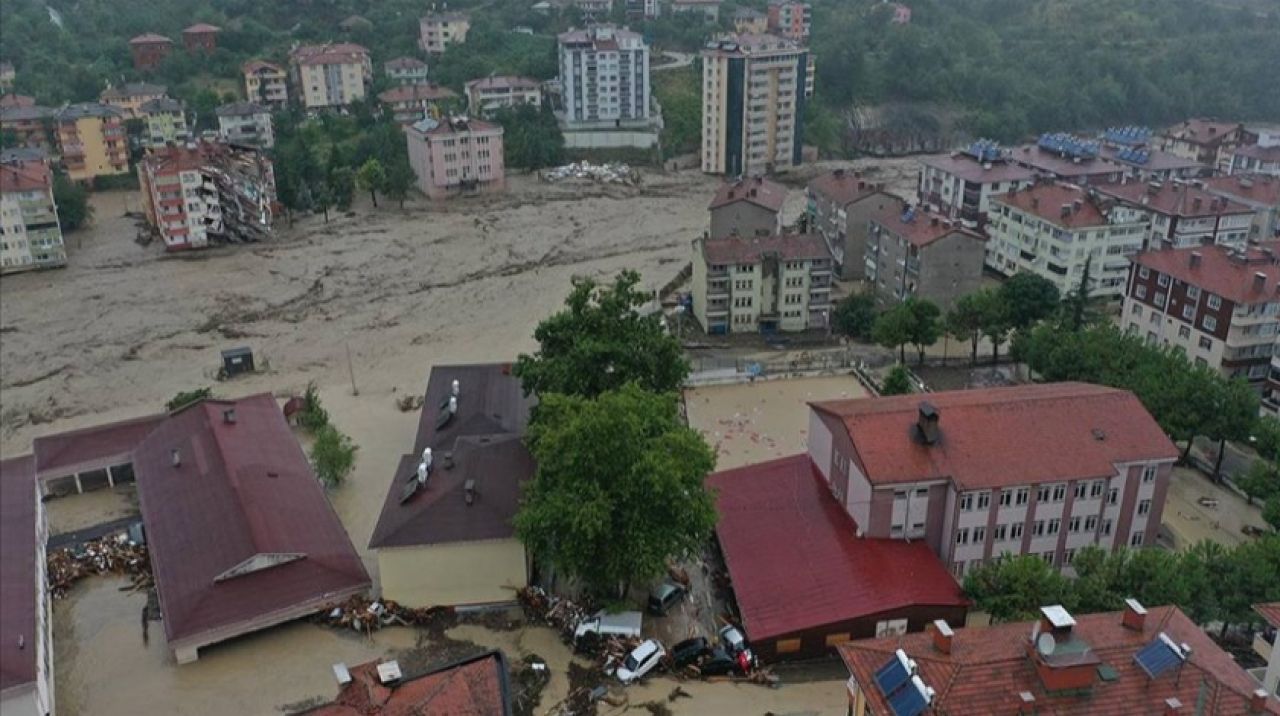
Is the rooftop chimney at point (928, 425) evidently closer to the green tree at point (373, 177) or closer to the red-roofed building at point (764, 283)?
the red-roofed building at point (764, 283)

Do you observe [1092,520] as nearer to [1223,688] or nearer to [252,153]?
[1223,688]

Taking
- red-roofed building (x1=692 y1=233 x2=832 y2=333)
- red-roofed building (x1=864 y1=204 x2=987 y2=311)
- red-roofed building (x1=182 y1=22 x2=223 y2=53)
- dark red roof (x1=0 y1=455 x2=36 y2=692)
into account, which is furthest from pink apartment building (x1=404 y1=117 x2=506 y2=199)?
dark red roof (x1=0 y1=455 x2=36 y2=692)

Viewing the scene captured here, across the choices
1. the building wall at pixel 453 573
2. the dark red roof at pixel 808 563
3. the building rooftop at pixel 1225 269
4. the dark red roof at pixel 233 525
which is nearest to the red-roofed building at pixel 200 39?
the dark red roof at pixel 233 525

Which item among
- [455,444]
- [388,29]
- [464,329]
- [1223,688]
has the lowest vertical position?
[464,329]

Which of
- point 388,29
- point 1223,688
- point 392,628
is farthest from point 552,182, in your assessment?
point 1223,688

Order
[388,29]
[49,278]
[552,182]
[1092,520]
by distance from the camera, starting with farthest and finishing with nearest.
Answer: [388,29]
[552,182]
[49,278]
[1092,520]

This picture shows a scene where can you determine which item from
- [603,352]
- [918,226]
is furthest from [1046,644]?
[918,226]
